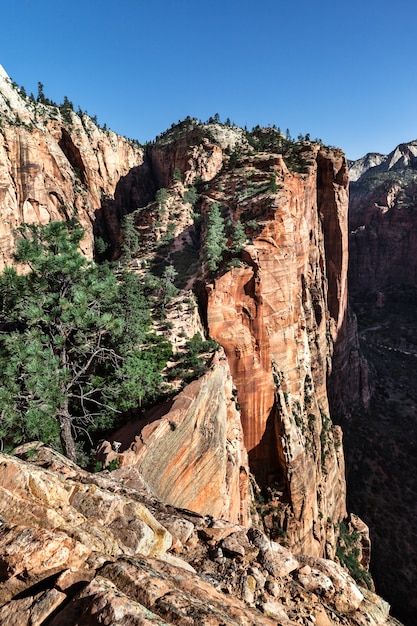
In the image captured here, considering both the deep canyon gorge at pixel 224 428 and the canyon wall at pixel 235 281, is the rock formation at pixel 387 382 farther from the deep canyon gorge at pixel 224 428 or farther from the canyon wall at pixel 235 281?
the canyon wall at pixel 235 281

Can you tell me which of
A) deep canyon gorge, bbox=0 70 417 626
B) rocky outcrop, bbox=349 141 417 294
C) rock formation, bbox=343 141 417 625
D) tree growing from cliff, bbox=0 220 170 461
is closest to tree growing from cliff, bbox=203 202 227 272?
deep canyon gorge, bbox=0 70 417 626

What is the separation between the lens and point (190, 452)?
14469 mm

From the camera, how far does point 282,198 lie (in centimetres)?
3086

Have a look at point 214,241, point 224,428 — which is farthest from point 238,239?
point 224,428

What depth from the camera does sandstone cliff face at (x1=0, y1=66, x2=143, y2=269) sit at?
33250 mm

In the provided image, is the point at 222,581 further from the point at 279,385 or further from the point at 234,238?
the point at 234,238

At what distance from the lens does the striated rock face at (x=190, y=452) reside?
1261 centimetres

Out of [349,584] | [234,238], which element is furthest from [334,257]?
[349,584]

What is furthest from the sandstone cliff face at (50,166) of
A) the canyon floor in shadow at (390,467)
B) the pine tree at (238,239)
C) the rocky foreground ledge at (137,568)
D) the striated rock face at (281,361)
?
the canyon floor in shadow at (390,467)

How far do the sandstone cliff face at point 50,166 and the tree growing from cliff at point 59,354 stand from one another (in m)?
18.5

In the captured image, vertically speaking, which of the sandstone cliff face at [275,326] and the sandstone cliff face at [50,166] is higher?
the sandstone cliff face at [50,166]

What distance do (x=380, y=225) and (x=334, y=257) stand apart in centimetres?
5308

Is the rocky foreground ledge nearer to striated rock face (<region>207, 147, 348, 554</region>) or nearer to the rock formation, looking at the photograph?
striated rock face (<region>207, 147, 348, 554</region>)

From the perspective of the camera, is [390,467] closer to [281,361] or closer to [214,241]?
[281,361]
